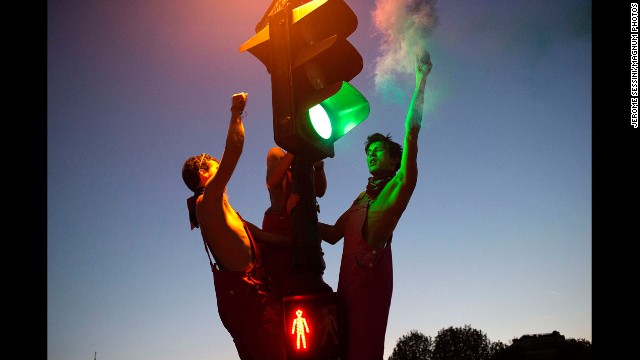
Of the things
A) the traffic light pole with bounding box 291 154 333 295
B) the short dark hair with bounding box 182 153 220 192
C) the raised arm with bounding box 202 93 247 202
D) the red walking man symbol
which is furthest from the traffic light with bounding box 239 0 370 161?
the short dark hair with bounding box 182 153 220 192

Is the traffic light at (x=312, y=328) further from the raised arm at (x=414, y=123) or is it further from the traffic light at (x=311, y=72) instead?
the raised arm at (x=414, y=123)

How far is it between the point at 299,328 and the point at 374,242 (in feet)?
5.25

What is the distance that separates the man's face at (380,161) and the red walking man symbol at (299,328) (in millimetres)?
2144

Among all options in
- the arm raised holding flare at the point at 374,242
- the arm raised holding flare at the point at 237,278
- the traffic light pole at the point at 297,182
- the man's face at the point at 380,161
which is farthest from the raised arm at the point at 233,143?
the man's face at the point at 380,161

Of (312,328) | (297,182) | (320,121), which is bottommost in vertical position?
(312,328)

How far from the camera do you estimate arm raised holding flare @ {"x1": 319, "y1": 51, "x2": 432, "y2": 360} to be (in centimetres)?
371

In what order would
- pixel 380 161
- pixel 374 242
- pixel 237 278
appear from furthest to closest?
pixel 380 161
pixel 374 242
pixel 237 278

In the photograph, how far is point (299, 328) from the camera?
2564mm

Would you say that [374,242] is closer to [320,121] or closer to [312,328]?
[320,121]

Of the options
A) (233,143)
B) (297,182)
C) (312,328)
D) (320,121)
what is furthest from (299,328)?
(233,143)

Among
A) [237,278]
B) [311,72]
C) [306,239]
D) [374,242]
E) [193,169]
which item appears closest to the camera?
[306,239]

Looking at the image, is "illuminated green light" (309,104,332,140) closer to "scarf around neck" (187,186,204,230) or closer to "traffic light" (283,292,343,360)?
"traffic light" (283,292,343,360)

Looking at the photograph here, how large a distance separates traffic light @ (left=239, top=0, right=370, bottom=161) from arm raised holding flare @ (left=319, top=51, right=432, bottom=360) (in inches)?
32.2
